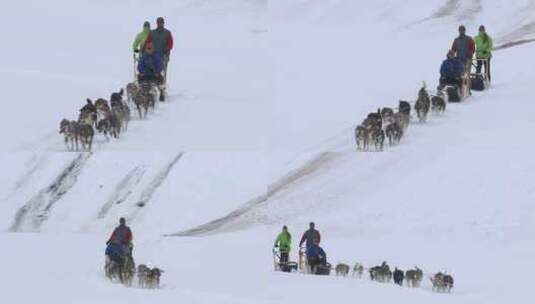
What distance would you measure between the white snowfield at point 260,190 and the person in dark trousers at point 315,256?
1.14 feet

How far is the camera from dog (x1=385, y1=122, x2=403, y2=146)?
2149 centimetres

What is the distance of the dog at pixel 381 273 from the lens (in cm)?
1870

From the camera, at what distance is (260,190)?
22250mm

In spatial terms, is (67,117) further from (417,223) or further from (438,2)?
(438,2)

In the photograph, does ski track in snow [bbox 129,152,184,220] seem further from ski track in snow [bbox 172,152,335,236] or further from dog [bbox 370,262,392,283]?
dog [bbox 370,262,392,283]

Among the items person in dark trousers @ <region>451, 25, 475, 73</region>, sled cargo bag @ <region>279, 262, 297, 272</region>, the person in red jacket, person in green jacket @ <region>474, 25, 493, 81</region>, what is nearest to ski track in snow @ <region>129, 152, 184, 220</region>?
sled cargo bag @ <region>279, 262, 297, 272</region>

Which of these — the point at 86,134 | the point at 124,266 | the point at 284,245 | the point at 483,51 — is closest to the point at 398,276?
the point at 284,245

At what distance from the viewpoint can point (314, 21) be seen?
3906 cm

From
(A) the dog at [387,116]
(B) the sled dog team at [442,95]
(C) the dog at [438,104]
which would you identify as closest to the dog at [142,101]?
(B) the sled dog team at [442,95]

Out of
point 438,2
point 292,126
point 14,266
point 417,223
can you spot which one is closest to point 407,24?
point 438,2

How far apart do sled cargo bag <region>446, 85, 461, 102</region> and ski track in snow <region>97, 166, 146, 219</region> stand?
562 cm

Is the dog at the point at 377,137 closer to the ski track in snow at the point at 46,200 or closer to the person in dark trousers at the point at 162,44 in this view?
the person in dark trousers at the point at 162,44

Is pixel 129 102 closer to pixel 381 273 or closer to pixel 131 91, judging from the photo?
pixel 131 91

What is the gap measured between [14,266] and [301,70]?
492 inches
